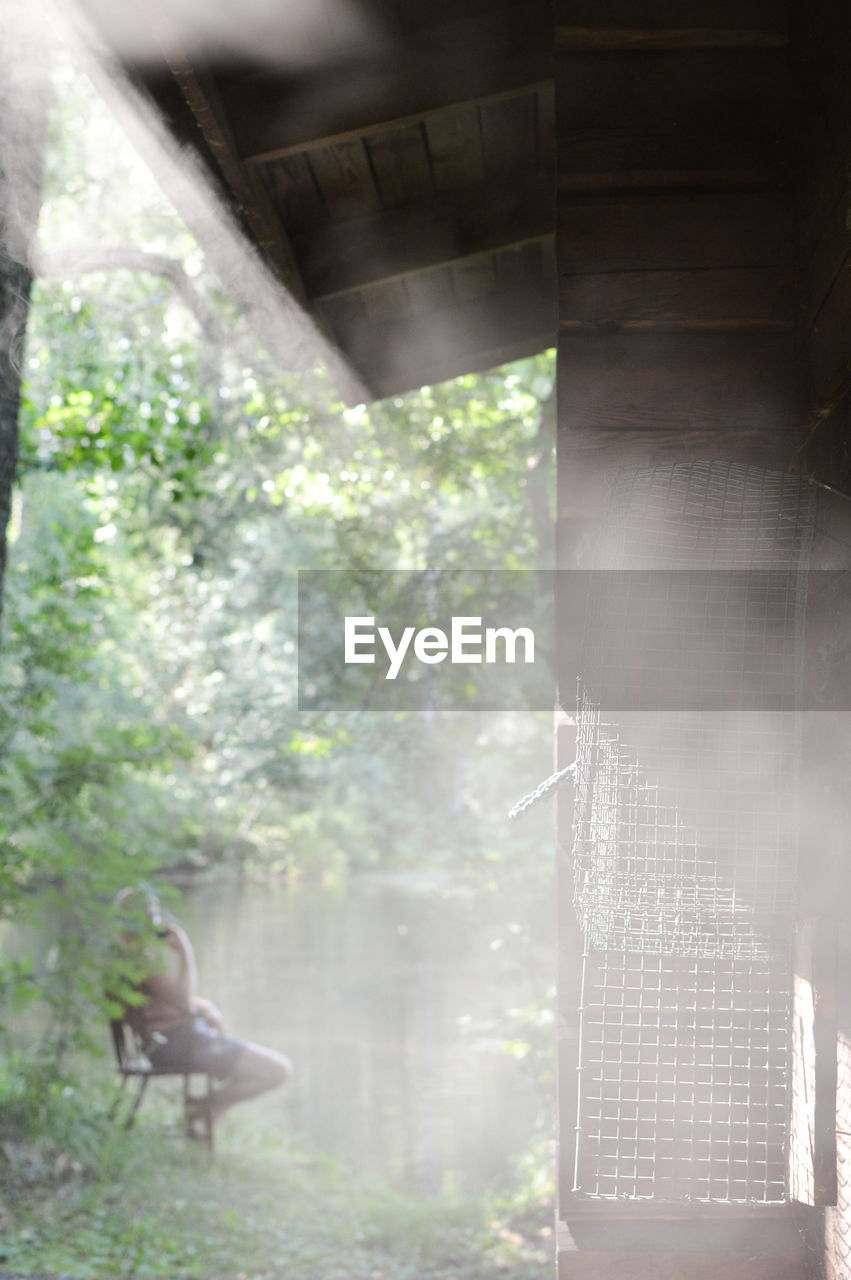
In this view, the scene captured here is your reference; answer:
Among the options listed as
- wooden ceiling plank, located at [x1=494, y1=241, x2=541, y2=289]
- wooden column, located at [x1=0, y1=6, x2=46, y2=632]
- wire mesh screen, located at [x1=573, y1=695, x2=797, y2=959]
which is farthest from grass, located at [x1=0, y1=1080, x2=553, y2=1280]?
wooden ceiling plank, located at [x1=494, y1=241, x2=541, y2=289]

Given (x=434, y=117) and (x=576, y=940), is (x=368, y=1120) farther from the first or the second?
(x=434, y=117)

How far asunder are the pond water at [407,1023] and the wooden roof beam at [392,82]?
13.0 feet

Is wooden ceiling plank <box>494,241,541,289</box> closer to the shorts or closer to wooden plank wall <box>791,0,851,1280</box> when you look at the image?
wooden plank wall <box>791,0,851,1280</box>

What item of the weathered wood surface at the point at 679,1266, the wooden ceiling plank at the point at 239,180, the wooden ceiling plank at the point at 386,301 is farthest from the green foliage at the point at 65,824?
the weathered wood surface at the point at 679,1266

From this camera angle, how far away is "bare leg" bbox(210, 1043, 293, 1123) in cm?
546

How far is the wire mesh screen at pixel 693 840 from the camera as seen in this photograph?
1.42m

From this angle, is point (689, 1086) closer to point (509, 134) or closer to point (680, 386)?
point (680, 386)

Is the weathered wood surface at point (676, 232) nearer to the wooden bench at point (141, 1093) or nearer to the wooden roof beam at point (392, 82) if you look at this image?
the wooden roof beam at point (392, 82)

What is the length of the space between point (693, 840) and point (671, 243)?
3.03 feet

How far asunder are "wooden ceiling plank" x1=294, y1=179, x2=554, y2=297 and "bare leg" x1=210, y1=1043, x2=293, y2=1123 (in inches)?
168

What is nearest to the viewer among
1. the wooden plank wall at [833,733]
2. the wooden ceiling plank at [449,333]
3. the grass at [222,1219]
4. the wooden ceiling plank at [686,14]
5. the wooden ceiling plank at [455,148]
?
the wooden plank wall at [833,733]

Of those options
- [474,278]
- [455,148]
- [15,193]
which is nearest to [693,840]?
[455,148]

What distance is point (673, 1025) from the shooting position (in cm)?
151

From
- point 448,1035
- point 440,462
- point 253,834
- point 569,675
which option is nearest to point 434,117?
point 569,675
